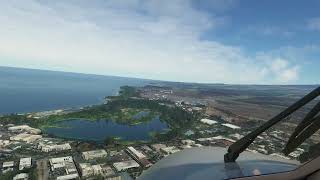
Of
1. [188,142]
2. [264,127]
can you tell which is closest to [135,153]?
[188,142]

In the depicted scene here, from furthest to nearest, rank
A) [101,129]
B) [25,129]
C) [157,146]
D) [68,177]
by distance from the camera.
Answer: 1. [101,129]
2. [25,129]
3. [157,146]
4. [68,177]

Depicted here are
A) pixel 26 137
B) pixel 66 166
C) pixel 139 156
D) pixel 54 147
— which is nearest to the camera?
pixel 66 166

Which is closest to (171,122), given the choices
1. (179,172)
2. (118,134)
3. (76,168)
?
(118,134)

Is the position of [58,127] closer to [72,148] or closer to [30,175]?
[72,148]

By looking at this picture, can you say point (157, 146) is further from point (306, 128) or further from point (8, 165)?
point (306, 128)

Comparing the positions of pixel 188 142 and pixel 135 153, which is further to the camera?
pixel 188 142

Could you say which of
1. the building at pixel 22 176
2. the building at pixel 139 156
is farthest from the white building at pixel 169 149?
the building at pixel 22 176

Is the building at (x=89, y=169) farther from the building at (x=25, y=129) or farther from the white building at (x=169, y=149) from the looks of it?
the building at (x=25, y=129)

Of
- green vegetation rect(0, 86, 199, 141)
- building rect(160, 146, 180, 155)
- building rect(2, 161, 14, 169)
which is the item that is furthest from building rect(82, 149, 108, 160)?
green vegetation rect(0, 86, 199, 141)
